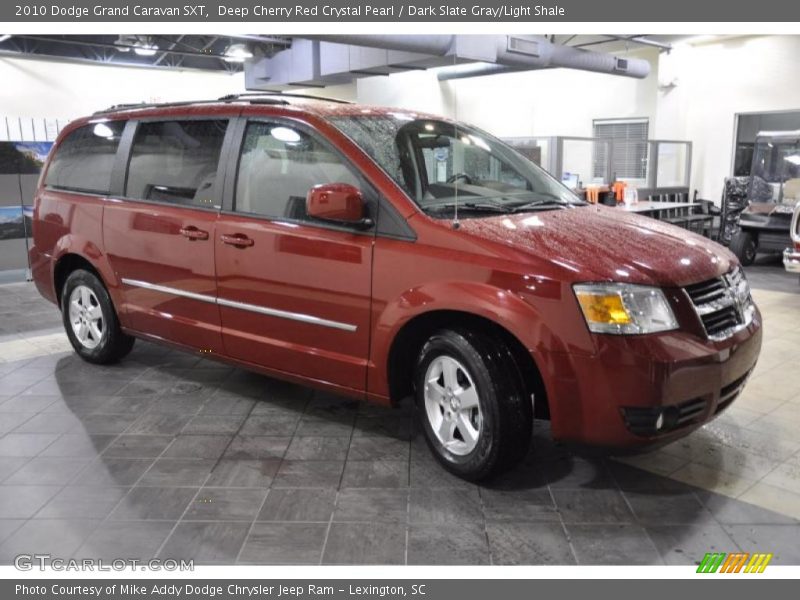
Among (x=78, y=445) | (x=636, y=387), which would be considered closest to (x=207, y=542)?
(x=78, y=445)

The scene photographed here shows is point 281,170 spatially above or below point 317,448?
above

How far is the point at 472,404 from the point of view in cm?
293

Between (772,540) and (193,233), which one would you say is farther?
(193,233)

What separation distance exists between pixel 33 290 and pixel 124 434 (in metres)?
4.90

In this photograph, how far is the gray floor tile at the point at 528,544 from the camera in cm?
249

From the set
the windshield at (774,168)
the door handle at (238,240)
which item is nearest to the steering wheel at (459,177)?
the door handle at (238,240)

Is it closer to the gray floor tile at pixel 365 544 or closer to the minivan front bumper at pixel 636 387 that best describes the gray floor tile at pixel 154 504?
the gray floor tile at pixel 365 544

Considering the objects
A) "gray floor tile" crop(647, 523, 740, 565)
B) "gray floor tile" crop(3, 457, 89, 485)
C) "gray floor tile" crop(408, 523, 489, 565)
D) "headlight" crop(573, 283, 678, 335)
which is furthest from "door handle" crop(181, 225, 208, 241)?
"gray floor tile" crop(647, 523, 740, 565)

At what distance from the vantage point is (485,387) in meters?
2.82

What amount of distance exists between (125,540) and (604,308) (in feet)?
6.52

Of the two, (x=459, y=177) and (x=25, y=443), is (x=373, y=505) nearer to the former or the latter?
(x=459, y=177)

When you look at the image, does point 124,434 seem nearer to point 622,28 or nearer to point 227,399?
point 227,399

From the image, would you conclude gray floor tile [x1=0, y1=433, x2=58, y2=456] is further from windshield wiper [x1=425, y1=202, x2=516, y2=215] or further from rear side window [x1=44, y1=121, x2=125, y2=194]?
windshield wiper [x1=425, y1=202, x2=516, y2=215]

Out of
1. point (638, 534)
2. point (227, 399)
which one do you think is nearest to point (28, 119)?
point (227, 399)
